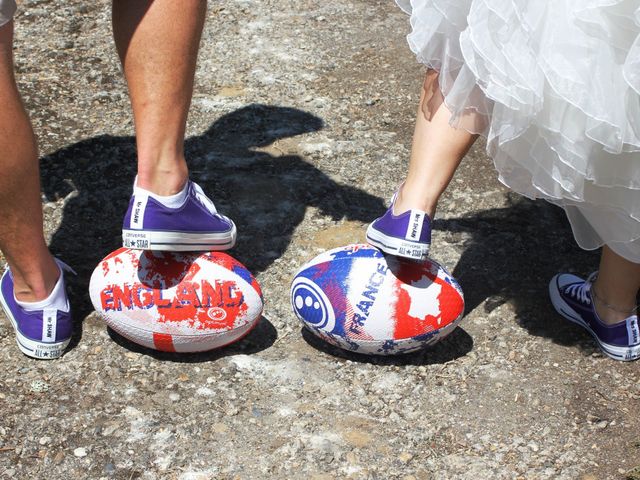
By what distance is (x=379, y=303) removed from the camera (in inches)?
113

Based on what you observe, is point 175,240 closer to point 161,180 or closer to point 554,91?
point 161,180

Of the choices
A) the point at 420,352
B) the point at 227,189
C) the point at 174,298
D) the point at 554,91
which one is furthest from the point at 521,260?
the point at 174,298

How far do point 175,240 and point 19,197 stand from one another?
1.58ft

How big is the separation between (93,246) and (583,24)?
199 centimetres

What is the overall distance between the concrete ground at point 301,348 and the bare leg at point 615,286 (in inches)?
6.2

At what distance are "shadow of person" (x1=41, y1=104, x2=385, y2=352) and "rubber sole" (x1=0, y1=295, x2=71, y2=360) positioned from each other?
0.27m

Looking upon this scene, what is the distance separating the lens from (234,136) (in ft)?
13.8

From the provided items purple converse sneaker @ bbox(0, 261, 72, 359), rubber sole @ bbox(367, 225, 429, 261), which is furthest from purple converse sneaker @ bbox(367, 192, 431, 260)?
purple converse sneaker @ bbox(0, 261, 72, 359)

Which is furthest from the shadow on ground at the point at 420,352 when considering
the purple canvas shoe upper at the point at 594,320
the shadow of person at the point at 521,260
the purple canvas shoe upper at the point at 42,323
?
the purple canvas shoe upper at the point at 42,323

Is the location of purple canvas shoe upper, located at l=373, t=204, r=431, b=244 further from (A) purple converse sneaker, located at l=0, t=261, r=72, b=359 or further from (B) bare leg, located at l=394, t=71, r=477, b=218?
(A) purple converse sneaker, located at l=0, t=261, r=72, b=359

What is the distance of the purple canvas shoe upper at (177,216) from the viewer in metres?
2.77

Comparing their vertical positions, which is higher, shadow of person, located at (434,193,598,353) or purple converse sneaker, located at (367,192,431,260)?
purple converse sneaker, located at (367,192,431,260)

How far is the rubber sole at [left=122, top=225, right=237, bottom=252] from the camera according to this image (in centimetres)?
275

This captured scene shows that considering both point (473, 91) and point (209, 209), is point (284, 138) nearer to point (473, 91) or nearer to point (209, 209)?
point (209, 209)
